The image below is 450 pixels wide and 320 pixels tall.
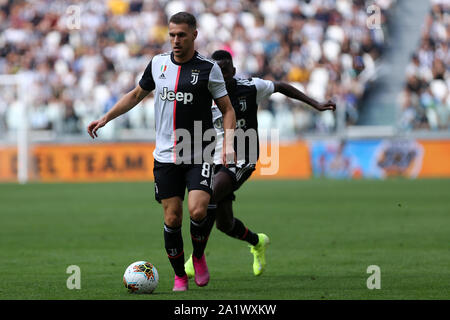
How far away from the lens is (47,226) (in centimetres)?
1393

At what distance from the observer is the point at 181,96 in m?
7.47

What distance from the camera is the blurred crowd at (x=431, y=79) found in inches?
1016

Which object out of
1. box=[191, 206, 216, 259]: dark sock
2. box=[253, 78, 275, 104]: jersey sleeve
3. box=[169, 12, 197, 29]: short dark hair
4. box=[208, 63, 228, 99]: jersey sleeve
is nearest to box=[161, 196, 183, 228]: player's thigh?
box=[191, 206, 216, 259]: dark sock

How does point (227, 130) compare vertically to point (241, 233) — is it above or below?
above

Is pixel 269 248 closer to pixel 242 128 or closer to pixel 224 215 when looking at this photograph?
pixel 224 215

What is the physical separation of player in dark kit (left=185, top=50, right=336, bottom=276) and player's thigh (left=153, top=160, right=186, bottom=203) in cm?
134

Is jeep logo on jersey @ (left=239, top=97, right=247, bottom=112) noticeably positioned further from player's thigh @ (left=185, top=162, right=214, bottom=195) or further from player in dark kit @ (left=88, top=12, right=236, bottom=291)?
player's thigh @ (left=185, top=162, right=214, bottom=195)

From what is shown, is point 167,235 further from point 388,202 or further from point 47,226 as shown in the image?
point 388,202

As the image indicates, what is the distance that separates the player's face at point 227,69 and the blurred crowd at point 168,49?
16913mm

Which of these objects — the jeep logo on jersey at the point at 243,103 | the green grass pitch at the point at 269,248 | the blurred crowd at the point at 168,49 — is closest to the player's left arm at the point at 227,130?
the green grass pitch at the point at 269,248

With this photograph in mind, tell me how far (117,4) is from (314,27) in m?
7.15

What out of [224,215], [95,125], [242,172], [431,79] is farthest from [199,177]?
[431,79]

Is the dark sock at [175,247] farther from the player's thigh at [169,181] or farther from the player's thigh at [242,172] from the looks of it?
the player's thigh at [242,172]

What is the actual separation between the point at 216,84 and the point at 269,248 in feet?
13.3
